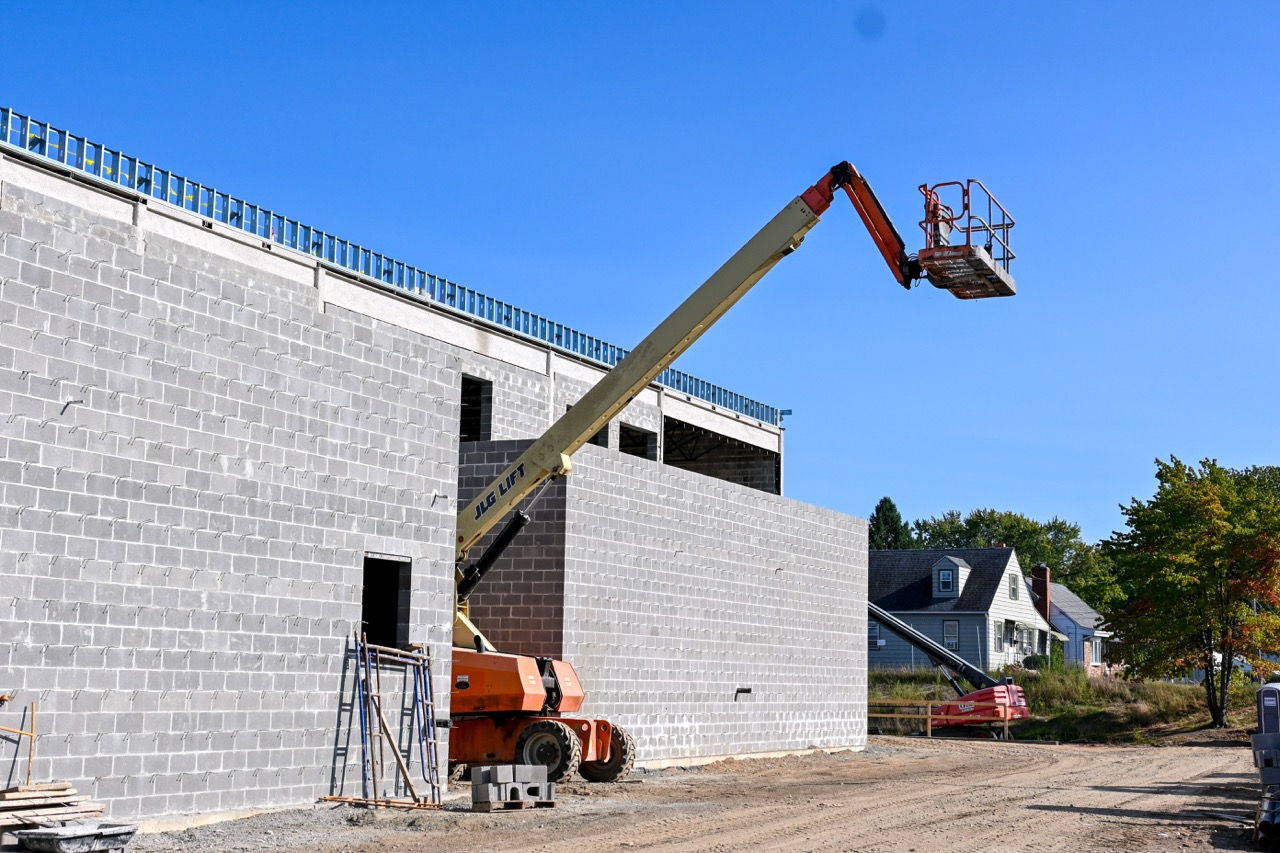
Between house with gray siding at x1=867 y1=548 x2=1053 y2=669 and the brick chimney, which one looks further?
the brick chimney

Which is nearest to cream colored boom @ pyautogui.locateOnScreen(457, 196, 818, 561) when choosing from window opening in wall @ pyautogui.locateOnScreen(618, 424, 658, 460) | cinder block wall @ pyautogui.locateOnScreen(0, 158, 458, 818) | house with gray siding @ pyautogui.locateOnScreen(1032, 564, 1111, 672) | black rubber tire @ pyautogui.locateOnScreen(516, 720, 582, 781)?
cinder block wall @ pyautogui.locateOnScreen(0, 158, 458, 818)

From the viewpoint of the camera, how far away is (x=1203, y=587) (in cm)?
4312

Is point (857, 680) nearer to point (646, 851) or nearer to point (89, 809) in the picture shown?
point (646, 851)

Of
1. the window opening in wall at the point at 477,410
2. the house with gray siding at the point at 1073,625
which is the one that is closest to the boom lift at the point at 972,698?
the window opening in wall at the point at 477,410

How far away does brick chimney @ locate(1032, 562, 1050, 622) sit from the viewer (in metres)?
73.5

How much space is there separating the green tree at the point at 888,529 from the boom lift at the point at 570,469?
77279 millimetres

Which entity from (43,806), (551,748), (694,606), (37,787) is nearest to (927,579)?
(694,606)

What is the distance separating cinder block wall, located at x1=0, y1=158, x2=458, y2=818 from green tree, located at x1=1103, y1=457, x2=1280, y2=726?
30.2 meters

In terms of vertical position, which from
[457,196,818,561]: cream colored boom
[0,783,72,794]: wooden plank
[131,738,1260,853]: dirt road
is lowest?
[131,738,1260,853]: dirt road

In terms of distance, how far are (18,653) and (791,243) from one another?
11.8m

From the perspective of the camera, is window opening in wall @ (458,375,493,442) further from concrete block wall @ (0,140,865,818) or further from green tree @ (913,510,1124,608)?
green tree @ (913,510,1124,608)

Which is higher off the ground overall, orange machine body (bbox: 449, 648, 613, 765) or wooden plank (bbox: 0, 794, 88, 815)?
orange machine body (bbox: 449, 648, 613, 765)

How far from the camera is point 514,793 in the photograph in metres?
18.4

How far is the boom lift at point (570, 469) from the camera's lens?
19141 mm
